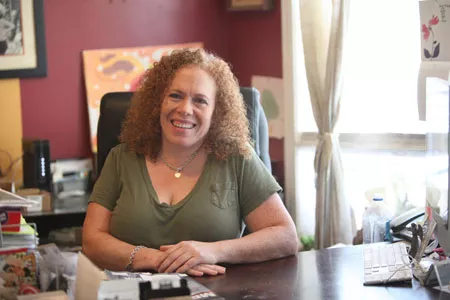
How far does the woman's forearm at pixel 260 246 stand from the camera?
2.20 meters

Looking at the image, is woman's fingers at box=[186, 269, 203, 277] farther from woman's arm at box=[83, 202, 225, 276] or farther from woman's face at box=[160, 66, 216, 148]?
woman's face at box=[160, 66, 216, 148]

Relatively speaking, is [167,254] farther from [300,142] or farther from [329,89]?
[300,142]

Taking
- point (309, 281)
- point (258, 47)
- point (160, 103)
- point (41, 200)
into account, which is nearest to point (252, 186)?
point (160, 103)

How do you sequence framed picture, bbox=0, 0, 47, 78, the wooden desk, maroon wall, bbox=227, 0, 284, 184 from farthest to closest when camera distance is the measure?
maroon wall, bbox=227, 0, 284, 184 → framed picture, bbox=0, 0, 47, 78 → the wooden desk

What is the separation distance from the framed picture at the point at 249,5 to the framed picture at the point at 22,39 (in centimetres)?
107

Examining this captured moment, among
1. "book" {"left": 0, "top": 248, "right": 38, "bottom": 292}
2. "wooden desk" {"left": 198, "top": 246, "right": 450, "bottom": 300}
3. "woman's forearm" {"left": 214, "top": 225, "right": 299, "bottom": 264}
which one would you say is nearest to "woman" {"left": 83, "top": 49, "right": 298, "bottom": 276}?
"woman's forearm" {"left": 214, "top": 225, "right": 299, "bottom": 264}

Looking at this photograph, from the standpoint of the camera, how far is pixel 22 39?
4.06 m

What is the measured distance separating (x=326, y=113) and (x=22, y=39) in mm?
1690

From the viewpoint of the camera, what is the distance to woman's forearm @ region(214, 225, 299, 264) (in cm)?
220

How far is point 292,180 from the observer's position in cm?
399

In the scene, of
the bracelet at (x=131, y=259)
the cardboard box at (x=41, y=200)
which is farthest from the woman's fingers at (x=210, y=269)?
the cardboard box at (x=41, y=200)

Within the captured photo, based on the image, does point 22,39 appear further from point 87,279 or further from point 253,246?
point 87,279

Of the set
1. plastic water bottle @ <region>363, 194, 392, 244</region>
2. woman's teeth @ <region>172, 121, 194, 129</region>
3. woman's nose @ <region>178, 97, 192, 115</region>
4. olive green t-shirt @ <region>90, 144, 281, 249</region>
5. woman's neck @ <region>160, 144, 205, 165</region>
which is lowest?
plastic water bottle @ <region>363, 194, 392, 244</region>

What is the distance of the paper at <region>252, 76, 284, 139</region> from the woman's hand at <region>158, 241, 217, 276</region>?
202 centimetres
